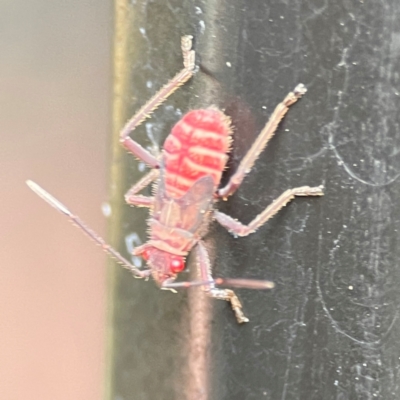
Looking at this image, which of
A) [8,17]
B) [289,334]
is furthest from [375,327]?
[8,17]

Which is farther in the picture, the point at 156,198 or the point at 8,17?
the point at 8,17

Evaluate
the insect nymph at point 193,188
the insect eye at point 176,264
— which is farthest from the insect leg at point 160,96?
the insect eye at point 176,264

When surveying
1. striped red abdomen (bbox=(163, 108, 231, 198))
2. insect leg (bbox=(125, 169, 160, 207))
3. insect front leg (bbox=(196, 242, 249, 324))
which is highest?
striped red abdomen (bbox=(163, 108, 231, 198))

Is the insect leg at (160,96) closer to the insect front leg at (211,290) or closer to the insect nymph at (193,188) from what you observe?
the insect nymph at (193,188)

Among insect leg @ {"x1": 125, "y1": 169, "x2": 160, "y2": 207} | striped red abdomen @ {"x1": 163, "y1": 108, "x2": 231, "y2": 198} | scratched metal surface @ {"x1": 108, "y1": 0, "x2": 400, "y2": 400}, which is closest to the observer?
scratched metal surface @ {"x1": 108, "y1": 0, "x2": 400, "y2": 400}

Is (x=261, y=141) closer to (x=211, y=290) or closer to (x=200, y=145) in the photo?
(x=200, y=145)

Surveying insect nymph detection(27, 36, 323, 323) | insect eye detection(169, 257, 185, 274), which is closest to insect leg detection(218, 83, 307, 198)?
insect nymph detection(27, 36, 323, 323)

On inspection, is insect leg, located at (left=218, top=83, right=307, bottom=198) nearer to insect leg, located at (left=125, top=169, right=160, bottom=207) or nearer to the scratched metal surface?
the scratched metal surface

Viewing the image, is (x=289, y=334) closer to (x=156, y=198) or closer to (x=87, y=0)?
(x=156, y=198)
